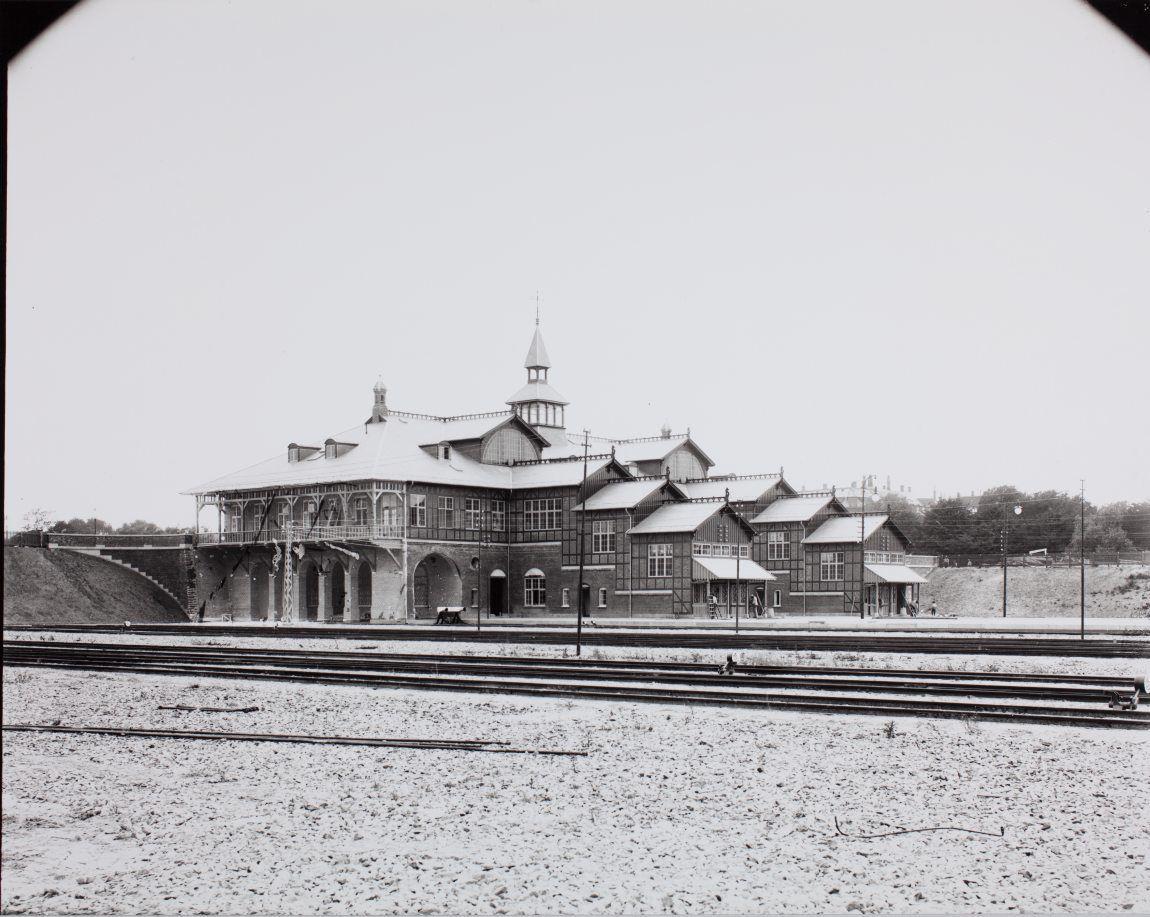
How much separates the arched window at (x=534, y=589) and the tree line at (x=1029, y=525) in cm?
3113

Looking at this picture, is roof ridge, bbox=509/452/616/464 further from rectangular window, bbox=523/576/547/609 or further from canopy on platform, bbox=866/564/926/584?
canopy on platform, bbox=866/564/926/584

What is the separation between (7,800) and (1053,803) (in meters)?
9.72

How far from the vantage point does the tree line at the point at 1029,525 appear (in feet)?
263

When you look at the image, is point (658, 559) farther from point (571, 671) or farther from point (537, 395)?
point (571, 671)

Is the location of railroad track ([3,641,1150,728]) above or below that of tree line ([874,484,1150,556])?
below

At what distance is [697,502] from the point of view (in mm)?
58188

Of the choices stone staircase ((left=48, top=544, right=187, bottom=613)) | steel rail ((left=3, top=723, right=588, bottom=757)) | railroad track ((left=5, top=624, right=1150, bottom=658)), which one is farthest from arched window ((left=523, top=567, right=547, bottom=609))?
steel rail ((left=3, top=723, right=588, bottom=757))

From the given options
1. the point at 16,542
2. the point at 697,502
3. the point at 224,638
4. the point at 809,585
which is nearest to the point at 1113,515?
the point at 809,585

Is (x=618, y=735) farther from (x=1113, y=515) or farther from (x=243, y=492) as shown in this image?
(x=1113, y=515)

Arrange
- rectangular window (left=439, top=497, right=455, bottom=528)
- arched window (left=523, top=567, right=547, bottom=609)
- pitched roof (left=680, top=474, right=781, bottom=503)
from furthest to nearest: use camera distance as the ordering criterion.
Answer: pitched roof (left=680, top=474, right=781, bottom=503), arched window (left=523, top=567, right=547, bottom=609), rectangular window (left=439, top=497, right=455, bottom=528)

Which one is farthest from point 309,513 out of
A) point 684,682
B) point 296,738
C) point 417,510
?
point 296,738

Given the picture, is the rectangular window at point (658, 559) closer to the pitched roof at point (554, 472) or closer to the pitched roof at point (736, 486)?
the pitched roof at point (554, 472)

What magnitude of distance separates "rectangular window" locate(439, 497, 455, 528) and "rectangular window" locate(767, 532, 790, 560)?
18.1 meters

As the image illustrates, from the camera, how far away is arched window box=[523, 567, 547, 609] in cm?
5962
